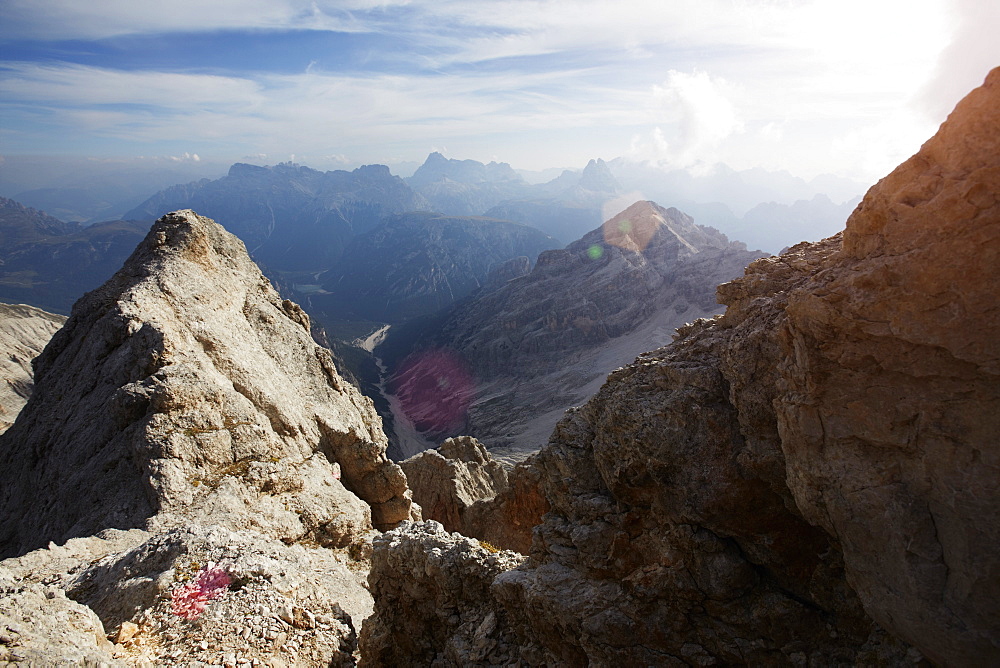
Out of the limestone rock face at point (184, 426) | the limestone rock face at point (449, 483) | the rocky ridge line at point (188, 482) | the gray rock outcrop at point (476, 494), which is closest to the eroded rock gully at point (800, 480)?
the rocky ridge line at point (188, 482)

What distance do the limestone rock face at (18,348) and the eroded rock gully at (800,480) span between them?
8808cm

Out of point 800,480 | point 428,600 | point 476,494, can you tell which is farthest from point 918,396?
point 476,494

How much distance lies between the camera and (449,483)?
5131cm

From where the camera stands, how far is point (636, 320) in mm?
197750

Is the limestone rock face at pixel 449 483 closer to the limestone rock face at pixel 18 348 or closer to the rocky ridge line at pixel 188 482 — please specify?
the rocky ridge line at pixel 188 482

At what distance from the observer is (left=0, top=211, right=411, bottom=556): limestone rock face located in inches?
845

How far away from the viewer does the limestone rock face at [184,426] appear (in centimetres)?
2147

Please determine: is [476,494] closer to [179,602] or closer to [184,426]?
[184,426]

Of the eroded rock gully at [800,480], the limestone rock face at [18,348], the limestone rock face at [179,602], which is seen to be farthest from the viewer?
the limestone rock face at [18,348]

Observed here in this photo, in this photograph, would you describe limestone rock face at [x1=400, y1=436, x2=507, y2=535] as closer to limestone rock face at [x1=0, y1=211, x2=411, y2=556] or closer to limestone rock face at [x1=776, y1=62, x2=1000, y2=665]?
limestone rock face at [x1=0, y1=211, x2=411, y2=556]

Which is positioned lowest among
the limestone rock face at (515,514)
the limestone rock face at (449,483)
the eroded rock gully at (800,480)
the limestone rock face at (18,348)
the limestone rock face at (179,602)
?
the limestone rock face at (18,348)

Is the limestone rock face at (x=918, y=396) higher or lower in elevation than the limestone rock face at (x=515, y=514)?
higher

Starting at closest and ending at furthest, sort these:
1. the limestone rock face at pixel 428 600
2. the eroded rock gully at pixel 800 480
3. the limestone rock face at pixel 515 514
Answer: the eroded rock gully at pixel 800 480 → the limestone rock face at pixel 428 600 → the limestone rock face at pixel 515 514

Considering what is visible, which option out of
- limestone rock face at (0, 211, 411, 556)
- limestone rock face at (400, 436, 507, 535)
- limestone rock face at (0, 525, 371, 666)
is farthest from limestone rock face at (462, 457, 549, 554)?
limestone rock face at (0, 525, 371, 666)
